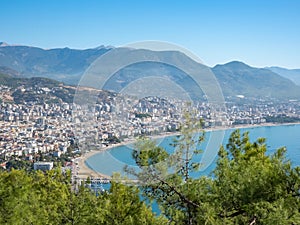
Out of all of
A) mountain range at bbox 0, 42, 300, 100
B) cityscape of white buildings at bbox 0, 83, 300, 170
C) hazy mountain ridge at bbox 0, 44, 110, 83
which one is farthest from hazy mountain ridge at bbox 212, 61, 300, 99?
hazy mountain ridge at bbox 0, 44, 110, 83

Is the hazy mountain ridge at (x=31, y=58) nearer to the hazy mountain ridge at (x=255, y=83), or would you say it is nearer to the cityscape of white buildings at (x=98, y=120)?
the hazy mountain ridge at (x=255, y=83)

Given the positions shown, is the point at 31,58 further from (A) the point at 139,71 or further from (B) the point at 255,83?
(A) the point at 139,71

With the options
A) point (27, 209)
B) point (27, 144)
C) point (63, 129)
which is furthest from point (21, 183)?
point (63, 129)

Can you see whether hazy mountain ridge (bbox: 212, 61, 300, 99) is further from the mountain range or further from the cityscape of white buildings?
the cityscape of white buildings

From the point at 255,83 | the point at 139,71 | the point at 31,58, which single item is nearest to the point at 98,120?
the point at 139,71

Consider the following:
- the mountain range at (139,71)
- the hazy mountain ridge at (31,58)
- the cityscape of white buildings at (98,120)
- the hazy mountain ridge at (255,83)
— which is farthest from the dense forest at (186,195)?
the hazy mountain ridge at (31,58)

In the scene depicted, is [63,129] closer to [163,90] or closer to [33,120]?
[33,120]
